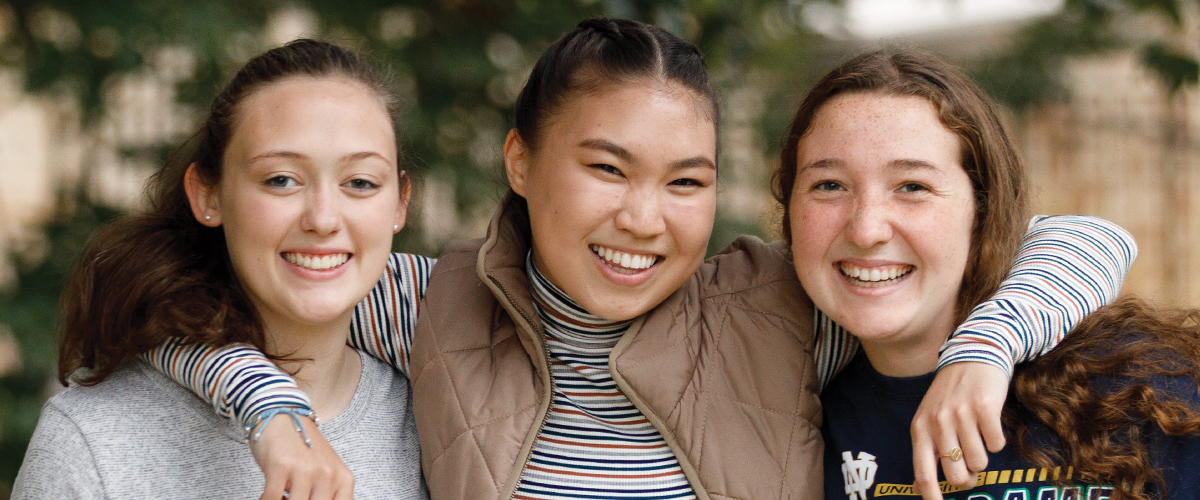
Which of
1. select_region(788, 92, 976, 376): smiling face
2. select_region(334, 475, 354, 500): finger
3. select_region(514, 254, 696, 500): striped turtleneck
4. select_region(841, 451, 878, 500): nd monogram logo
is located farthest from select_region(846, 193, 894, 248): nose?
select_region(334, 475, 354, 500): finger

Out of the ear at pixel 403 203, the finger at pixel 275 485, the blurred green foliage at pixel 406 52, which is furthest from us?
the blurred green foliage at pixel 406 52

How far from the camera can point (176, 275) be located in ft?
6.12

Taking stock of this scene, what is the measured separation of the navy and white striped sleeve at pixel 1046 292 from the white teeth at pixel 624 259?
582mm

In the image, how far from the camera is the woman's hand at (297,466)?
1.50 metres

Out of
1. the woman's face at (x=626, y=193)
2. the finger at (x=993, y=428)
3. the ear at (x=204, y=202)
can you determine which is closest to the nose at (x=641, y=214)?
the woman's face at (x=626, y=193)

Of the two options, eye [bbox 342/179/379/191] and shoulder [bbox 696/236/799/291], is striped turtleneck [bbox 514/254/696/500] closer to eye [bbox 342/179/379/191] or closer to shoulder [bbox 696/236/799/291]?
shoulder [bbox 696/236/799/291]

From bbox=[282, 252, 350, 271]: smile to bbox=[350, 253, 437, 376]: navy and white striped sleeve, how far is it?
10.8 inches

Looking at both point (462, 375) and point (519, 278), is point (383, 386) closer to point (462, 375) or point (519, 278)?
point (462, 375)

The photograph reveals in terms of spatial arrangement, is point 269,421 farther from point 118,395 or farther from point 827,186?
point 827,186

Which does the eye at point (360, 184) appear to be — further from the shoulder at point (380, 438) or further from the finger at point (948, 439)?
the finger at point (948, 439)

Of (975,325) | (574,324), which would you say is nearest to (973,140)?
(975,325)

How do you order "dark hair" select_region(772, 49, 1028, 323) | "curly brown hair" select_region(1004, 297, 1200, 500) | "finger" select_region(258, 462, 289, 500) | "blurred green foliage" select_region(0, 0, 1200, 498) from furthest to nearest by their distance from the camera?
"blurred green foliage" select_region(0, 0, 1200, 498)
"dark hair" select_region(772, 49, 1028, 323)
"curly brown hair" select_region(1004, 297, 1200, 500)
"finger" select_region(258, 462, 289, 500)

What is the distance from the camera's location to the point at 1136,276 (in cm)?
695

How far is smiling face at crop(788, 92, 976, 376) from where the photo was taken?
5.87 feet
